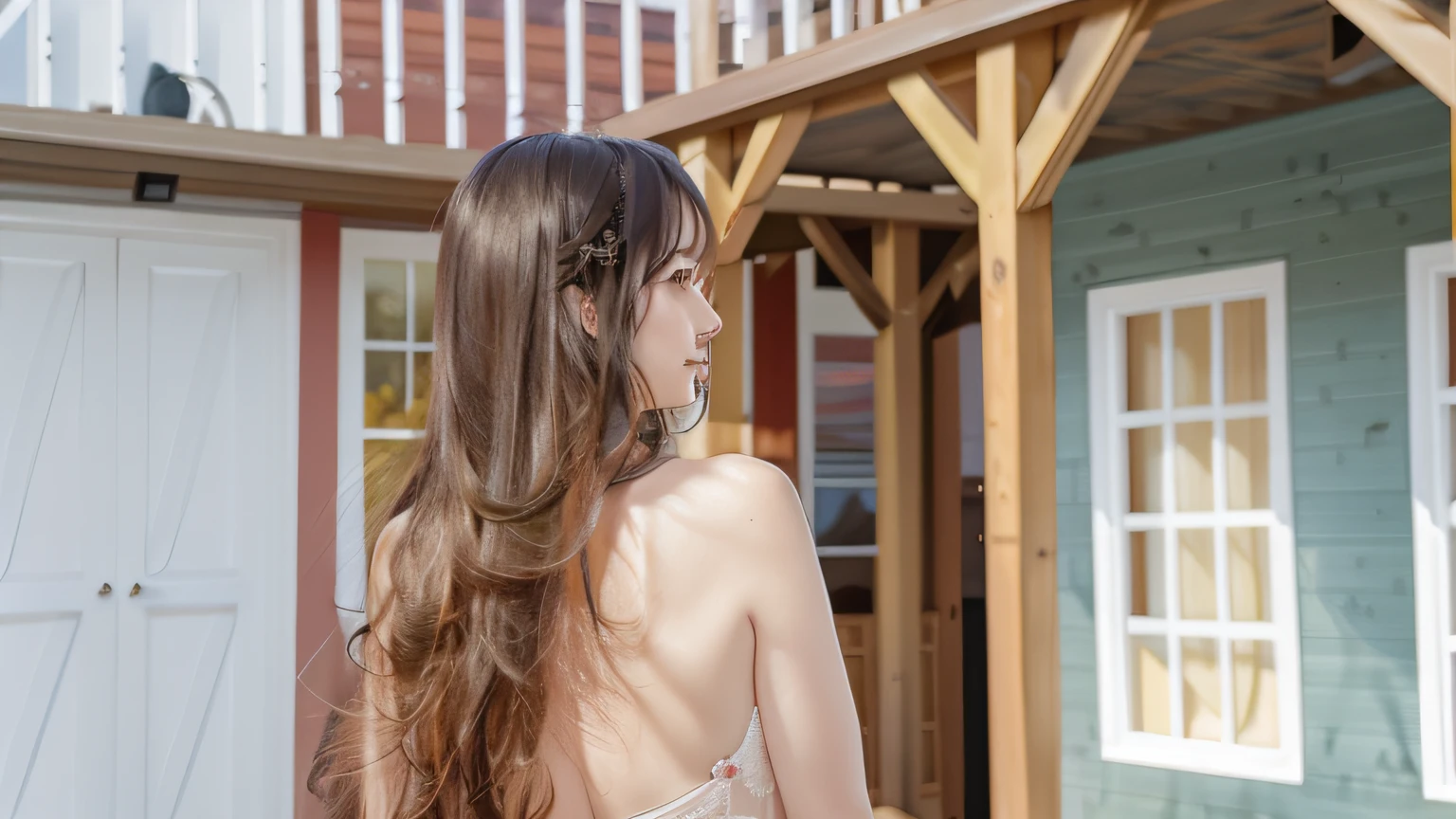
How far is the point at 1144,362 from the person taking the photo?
18.5 feet

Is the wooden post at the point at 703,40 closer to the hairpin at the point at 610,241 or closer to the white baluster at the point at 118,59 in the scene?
the white baluster at the point at 118,59

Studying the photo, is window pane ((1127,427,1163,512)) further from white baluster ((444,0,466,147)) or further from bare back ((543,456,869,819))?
bare back ((543,456,869,819))

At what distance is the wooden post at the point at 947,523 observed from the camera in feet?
21.9

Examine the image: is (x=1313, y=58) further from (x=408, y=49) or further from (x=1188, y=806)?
(x=408, y=49)

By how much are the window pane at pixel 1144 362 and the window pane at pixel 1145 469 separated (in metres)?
0.12

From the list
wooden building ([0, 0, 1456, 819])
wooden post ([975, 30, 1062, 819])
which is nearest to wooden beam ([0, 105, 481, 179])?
wooden building ([0, 0, 1456, 819])

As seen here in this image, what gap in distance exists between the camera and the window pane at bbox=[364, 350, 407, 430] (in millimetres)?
5883

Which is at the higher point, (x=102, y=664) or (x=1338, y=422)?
(x=1338, y=422)

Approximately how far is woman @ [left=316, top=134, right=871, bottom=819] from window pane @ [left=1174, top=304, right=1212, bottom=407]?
4715 millimetres

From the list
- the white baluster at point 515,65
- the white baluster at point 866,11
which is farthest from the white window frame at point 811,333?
the white baluster at point 866,11

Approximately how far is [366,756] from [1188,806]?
194 inches

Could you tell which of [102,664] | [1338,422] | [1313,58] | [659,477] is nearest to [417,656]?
[659,477]

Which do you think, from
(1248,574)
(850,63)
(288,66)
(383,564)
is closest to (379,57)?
(288,66)

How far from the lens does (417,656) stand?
3.48 ft
